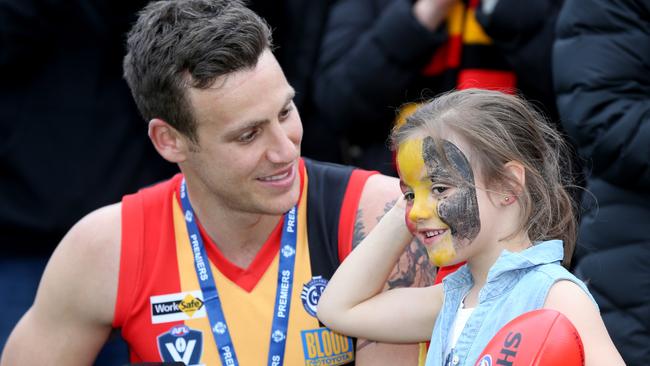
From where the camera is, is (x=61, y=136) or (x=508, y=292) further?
(x=61, y=136)

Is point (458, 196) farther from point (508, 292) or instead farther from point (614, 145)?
point (614, 145)

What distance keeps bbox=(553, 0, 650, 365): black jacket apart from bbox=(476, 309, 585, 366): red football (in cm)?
93

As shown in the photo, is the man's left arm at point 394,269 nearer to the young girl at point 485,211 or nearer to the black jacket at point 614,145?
the young girl at point 485,211

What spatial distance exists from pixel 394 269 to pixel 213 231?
0.63 m

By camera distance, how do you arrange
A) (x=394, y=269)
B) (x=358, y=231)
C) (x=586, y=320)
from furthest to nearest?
(x=358, y=231) → (x=394, y=269) → (x=586, y=320)

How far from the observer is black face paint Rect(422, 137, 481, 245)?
2.81 meters

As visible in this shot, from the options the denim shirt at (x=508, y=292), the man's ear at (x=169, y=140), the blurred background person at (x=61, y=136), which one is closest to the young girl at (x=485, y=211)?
the denim shirt at (x=508, y=292)

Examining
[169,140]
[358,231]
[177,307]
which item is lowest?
[177,307]

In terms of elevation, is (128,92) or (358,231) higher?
(128,92)

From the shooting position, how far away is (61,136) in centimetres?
441

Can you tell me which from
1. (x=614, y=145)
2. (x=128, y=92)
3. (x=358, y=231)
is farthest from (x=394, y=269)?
(x=128, y=92)

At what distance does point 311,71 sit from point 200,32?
1.38m

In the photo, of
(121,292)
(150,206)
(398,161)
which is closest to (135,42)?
(150,206)

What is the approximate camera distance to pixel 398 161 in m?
2.95
